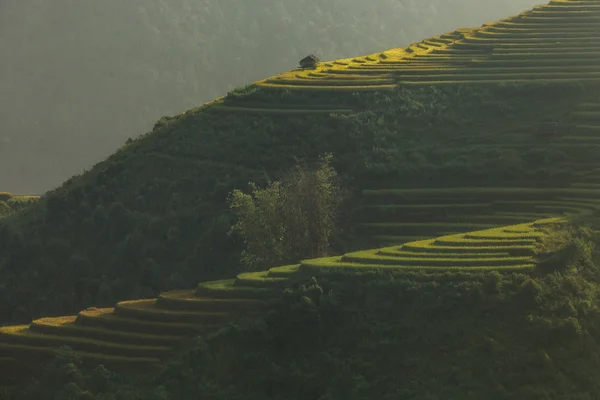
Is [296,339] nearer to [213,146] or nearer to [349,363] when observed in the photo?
[349,363]

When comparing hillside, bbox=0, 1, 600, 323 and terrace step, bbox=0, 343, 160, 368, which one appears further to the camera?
hillside, bbox=0, 1, 600, 323

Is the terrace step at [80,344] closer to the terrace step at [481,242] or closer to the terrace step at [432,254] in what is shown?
the terrace step at [432,254]

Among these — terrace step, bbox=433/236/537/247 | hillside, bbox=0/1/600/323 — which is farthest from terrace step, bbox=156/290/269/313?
hillside, bbox=0/1/600/323

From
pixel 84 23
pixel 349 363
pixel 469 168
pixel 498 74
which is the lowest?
pixel 349 363

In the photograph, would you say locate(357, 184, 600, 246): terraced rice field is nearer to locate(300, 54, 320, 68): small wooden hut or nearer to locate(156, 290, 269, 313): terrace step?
locate(156, 290, 269, 313): terrace step

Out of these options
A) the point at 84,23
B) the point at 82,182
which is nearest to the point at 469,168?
the point at 82,182

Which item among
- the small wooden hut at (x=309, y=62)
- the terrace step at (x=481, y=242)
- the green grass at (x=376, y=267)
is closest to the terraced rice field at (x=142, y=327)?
the green grass at (x=376, y=267)

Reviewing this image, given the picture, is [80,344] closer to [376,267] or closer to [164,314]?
[164,314]
